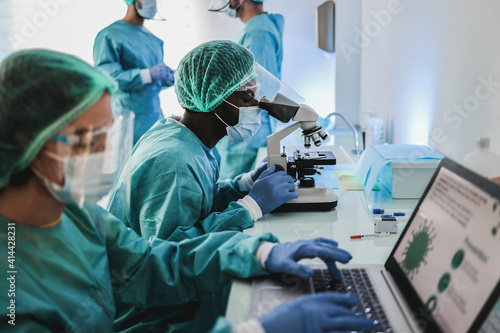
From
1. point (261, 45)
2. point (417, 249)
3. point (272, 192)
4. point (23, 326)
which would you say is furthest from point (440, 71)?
point (23, 326)

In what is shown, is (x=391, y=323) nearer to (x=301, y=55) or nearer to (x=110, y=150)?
(x=110, y=150)

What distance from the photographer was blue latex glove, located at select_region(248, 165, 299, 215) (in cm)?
150

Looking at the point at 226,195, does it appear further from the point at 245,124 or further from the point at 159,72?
the point at 159,72

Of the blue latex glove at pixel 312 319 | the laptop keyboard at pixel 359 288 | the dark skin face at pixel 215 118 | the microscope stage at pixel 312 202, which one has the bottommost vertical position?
the microscope stage at pixel 312 202

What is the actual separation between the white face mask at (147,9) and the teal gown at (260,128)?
70 cm

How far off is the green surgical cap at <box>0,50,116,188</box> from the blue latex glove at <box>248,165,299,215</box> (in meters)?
0.78

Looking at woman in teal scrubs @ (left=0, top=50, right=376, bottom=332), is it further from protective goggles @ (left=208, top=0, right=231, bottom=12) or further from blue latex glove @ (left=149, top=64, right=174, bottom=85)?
protective goggles @ (left=208, top=0, right=231, bottom=12)

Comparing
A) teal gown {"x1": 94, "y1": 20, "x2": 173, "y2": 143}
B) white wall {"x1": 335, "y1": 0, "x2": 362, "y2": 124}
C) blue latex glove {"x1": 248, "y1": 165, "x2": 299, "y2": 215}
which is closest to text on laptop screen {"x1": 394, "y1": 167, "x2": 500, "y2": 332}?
blue latex glove {"x1": 248, "y1": 165, "x2": 299, "y2": 215}

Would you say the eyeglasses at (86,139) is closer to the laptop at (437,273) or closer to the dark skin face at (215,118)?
the laptop at (437,273)

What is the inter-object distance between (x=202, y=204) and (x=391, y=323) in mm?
807

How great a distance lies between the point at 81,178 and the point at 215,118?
2.69 ft

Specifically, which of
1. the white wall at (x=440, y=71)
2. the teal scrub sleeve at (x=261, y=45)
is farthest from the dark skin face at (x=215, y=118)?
the teal scrub sleeve at (x=261, y=45)

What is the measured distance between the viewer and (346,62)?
394cm

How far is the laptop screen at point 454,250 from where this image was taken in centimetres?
69
